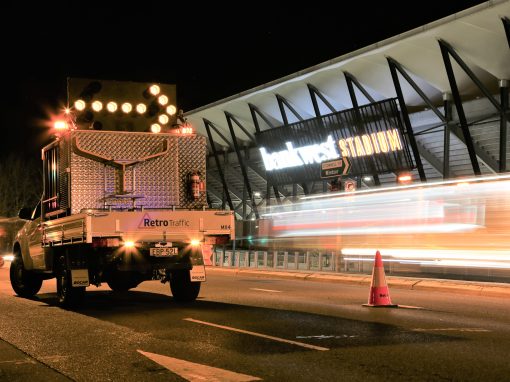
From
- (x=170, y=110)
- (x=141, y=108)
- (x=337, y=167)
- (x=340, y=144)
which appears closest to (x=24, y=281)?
(x=141, y=108)

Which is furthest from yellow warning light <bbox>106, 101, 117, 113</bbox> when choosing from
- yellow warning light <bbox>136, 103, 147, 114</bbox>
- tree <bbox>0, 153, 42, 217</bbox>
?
tree <bbox>0, 153, 42, 217</bbox>

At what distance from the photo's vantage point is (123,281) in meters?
13.8

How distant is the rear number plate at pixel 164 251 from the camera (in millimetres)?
11781

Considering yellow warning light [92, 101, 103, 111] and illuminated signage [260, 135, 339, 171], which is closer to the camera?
yellow warning light [92, 101, 103, 111]

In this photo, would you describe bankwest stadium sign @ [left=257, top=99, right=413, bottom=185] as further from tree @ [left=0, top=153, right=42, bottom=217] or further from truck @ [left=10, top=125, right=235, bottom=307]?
tree @ [left=0, top=153, right=42, bottom=217]

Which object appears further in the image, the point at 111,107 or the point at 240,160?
the point at 240,160

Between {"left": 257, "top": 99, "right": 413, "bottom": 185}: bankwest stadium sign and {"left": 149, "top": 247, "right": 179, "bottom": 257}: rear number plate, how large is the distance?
69.6ft

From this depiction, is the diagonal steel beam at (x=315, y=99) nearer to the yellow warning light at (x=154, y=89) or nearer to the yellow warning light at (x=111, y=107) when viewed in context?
the yellow warning light at (x=154, y=89)

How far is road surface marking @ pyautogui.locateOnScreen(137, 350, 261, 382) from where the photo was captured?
6.14 m

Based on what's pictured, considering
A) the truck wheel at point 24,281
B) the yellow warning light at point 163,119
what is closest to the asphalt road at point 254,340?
the truck wheel at point 24,281

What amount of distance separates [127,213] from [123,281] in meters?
2.67

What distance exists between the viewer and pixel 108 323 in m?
9.95

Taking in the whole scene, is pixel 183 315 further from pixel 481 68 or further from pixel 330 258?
pixel 481 68

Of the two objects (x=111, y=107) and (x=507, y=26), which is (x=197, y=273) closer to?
(x=111, y=107)
